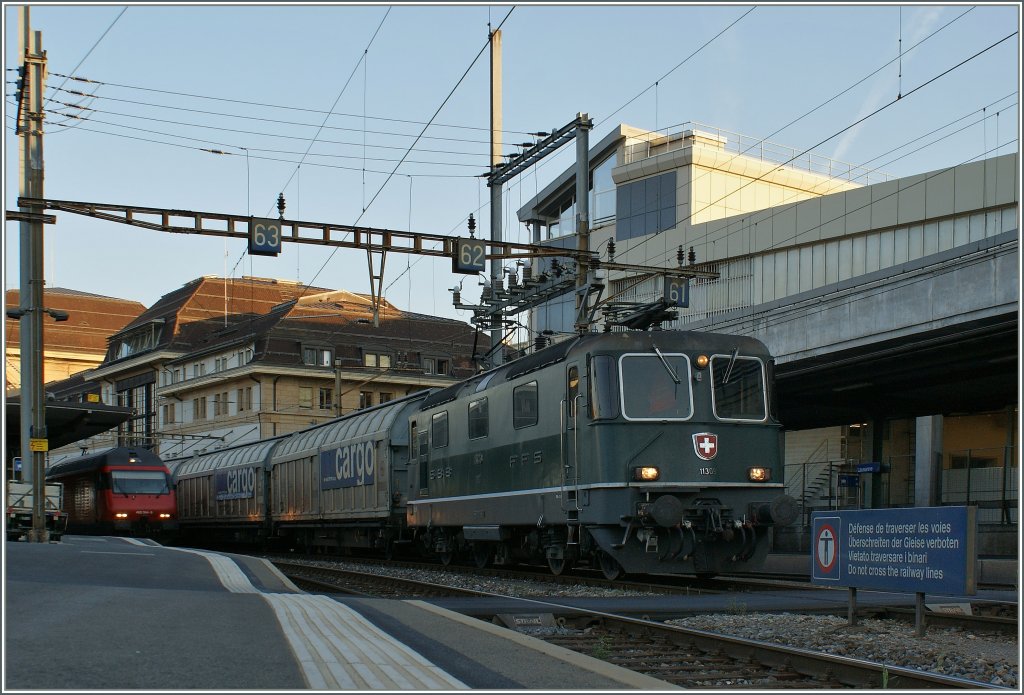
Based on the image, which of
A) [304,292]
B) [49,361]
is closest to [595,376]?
[304,292]

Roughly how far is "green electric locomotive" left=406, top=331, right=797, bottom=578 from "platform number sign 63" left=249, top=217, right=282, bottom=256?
5931 mm

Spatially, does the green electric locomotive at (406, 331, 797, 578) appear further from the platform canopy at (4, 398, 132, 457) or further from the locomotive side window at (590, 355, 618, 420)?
the platform canopy at (4, 398, 132, 457)

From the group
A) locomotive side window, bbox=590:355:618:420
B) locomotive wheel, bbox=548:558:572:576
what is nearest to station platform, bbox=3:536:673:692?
locomotive side window, bbox=590:355:618:420

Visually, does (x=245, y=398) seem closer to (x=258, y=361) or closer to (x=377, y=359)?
(x=258, y=361)

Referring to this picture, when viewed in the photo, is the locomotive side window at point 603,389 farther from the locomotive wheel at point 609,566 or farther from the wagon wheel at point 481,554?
the wagon wheel at point 481,554

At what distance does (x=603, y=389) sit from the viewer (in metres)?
16.3

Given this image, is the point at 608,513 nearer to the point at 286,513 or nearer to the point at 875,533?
the point at 875,533

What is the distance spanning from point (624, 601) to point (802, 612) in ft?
7.25

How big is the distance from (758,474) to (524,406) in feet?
12.5

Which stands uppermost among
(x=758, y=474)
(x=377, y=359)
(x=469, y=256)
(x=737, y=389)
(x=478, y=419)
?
(x=469, y=256)

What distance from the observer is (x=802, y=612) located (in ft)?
43.8

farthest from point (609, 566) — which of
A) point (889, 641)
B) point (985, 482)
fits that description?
point (985, 482)

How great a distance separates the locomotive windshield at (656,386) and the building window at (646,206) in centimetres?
3426

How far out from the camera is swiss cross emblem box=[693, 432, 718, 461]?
54.0ft
